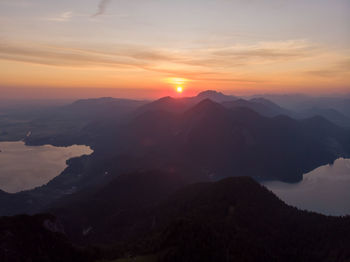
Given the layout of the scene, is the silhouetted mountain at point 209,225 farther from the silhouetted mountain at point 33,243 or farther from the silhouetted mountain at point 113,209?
the silhouetted mountain at point 33,243

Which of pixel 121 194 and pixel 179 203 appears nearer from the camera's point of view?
pixel 179 203

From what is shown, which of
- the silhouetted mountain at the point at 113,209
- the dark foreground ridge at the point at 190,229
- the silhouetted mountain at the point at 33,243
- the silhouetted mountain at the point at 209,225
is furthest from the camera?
the silhouetted mountain at the point at 113,209

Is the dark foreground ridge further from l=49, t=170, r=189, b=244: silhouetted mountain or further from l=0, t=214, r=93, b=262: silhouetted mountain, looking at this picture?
l=49, t=170, r=189, b=244: silhouetted mountain

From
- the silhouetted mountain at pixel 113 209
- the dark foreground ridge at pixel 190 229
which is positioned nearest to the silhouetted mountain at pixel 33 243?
the dark foreground ridge at pixel 190 229

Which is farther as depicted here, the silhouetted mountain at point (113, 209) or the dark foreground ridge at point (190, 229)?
the silhouetted mountain at point (113, 209)

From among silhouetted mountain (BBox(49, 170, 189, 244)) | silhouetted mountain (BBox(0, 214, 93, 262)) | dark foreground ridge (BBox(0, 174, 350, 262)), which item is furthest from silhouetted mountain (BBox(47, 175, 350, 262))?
silhouetted mountain (BBox(0, 214, 93, 262))

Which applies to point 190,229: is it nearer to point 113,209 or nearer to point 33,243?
point 33,243

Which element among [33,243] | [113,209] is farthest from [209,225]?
[113,209]

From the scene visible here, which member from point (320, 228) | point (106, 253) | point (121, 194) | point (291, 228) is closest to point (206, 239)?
point (106, 253)

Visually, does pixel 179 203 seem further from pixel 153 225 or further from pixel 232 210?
pixel 232 210
